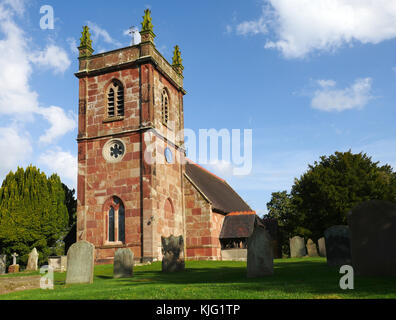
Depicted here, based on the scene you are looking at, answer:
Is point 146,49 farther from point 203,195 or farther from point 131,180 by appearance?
point 203,195

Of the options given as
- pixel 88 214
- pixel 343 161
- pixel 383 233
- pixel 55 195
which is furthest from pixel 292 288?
pixel 343 161

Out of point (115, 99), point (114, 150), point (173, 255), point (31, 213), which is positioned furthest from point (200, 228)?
point (31, 213)

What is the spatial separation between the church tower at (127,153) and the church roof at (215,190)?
A: 290cm

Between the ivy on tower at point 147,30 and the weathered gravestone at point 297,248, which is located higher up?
the ivy on tower at point 147,30

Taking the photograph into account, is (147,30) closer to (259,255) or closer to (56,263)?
(56,263)

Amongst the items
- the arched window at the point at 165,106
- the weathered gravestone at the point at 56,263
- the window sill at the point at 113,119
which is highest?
the arched window at the point at 165,106

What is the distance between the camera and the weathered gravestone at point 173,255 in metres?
17.1

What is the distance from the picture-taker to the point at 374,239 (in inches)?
393

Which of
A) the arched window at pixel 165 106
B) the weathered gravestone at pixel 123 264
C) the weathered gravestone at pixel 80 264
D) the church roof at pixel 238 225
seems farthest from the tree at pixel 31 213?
the weathered gravestone at pixel 80 264

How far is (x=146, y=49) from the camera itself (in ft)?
83.1

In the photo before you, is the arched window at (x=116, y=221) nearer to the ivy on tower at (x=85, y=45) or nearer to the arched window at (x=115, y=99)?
the arched window at (x=115, y=99)

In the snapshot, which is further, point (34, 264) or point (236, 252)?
point (236, 252)

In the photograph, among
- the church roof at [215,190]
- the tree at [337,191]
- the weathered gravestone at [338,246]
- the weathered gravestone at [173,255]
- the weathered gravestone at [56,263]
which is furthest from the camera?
the tree at [337,191]

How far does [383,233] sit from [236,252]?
17.6 meters
